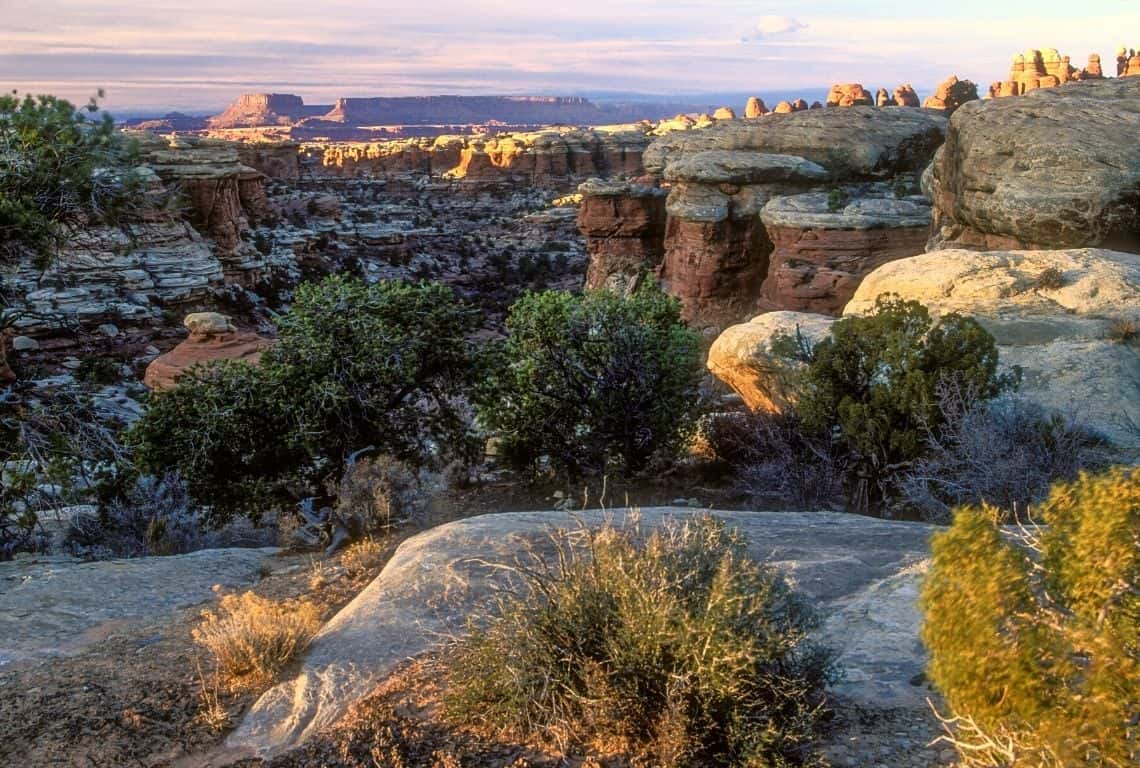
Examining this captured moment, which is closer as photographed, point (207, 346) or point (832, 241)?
point (207, 346)

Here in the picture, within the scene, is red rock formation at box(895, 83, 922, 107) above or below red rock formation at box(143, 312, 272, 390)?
above

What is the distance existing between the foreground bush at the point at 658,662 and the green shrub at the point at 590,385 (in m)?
7.16

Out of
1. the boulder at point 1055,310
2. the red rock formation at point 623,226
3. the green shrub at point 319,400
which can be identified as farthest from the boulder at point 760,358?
the red rock formation at point 623,226

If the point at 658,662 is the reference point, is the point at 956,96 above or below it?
above

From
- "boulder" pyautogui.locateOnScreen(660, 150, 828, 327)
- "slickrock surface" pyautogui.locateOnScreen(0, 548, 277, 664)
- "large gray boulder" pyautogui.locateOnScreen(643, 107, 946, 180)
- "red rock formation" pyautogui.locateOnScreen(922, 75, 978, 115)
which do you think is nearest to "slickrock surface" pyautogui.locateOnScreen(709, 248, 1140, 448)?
"slickrock surface" pyautogui.locateOnScreen(0, 548, 277, 664)

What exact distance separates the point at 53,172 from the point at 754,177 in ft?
76.4

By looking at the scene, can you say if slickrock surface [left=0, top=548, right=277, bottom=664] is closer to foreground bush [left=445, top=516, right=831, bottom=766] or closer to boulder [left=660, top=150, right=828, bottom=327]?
foreground bush [left=445, top=516, right=831, bottom=766]

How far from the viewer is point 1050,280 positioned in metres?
12.6

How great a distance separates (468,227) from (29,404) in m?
53.7

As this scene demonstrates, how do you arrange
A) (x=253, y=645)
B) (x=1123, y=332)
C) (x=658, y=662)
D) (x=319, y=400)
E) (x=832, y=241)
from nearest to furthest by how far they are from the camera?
1. (x=658, y=662)
2. (x=253, y=645)
3. (x=319, y=400)
4. (x=1123, y=332)
5. (x=832, y=241)

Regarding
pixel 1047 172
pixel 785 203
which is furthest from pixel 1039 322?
pixel 785 203

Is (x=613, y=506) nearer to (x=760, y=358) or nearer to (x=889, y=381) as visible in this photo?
(x=889, y=381)

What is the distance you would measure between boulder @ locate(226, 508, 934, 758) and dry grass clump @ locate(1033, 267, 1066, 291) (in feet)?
22.7

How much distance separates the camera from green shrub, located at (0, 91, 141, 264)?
9.05 m
